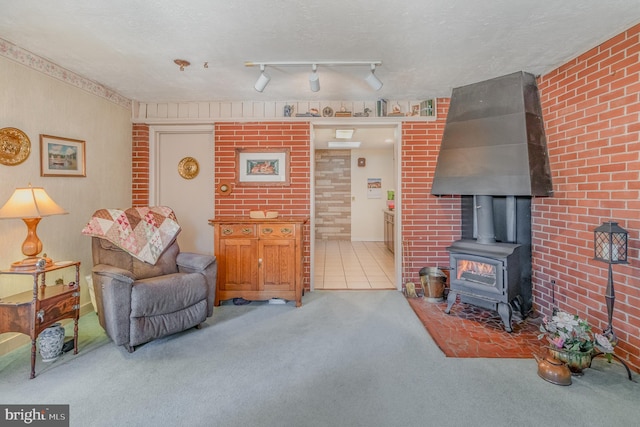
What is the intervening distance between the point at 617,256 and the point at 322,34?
99.0 inches

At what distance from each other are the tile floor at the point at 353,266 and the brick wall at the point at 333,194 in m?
0.59

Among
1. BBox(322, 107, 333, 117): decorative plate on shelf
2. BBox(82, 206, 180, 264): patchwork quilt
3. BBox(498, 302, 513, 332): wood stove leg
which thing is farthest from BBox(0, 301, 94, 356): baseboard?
BBox(498, 302, 513, 332): wood stove leg

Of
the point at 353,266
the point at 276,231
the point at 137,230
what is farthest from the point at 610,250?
the point at 137,230

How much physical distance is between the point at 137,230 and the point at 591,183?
388 cm

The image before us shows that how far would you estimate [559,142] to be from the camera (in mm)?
2756

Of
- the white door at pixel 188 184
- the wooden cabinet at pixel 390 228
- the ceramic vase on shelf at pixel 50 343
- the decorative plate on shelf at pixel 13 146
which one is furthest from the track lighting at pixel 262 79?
the wooden cabinet at pixel 390 228

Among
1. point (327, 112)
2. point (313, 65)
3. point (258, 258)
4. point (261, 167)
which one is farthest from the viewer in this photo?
point (261, 167)

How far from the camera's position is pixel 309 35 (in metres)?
2.23

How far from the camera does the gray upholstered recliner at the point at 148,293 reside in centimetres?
231

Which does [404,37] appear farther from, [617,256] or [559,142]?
[617,256]

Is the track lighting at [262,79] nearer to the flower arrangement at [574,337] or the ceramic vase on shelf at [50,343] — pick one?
the ceramic vase on shelf at [50,343]

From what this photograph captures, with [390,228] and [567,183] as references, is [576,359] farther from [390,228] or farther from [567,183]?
[390,228]

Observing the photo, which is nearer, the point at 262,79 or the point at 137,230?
the point at 262,79

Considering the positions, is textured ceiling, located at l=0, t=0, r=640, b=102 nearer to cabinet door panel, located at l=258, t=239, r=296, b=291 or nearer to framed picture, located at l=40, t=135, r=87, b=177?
framed picture, located at l=40, t=135, r=87, b=177
